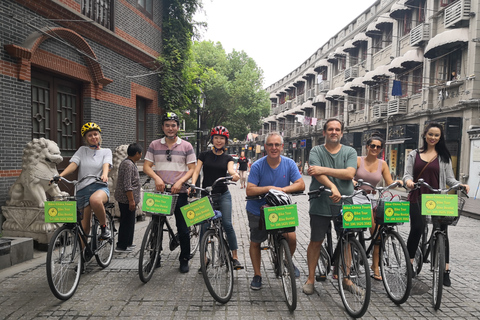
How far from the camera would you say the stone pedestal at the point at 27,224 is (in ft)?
19.4

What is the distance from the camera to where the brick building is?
700 centimetres

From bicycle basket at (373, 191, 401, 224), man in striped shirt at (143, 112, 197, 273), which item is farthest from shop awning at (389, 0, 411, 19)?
man in striped shirt at (143, 112, 197, 273)

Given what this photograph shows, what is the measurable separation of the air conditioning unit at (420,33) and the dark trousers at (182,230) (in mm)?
19819

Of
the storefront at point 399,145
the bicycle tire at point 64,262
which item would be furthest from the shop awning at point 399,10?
the bicycle tire at point 64,262

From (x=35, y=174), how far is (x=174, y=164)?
2.68 metres

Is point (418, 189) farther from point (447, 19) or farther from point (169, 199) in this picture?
point (447, 19)

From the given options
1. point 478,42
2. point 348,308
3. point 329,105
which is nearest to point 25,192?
point 348,308

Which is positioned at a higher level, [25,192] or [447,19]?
[447,19]

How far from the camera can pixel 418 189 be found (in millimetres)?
4598

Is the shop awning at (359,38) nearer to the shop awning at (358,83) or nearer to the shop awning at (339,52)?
the shop awning at (339,52)

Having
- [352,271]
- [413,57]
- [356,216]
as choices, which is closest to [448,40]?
[413,57]

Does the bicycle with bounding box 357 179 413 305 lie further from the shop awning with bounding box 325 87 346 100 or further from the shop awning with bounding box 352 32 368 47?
the shop awning with bounding box 325 87 346 100

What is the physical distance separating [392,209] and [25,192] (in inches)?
222

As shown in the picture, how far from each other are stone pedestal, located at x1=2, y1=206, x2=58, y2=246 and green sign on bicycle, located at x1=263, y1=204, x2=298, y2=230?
4.00 meters
